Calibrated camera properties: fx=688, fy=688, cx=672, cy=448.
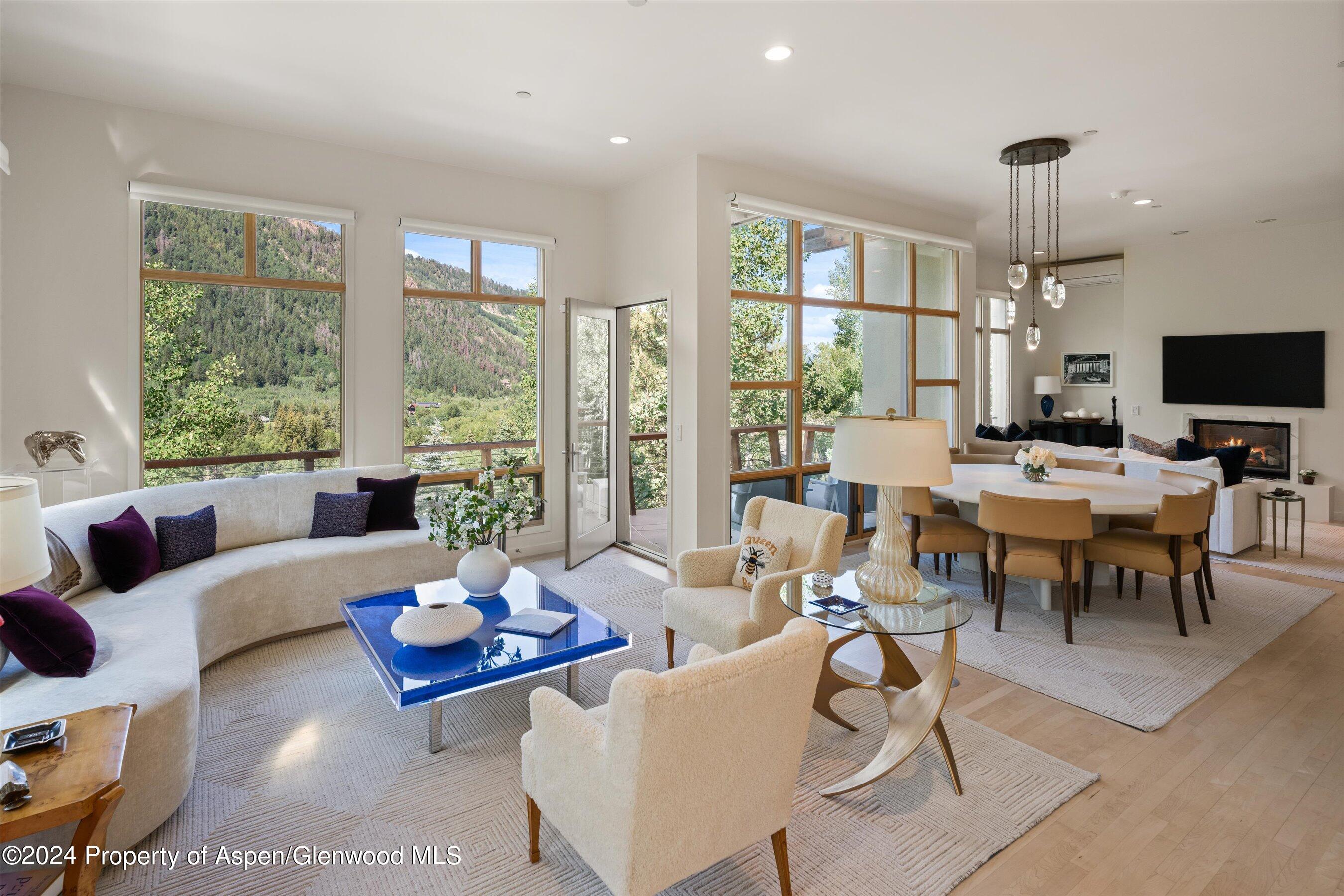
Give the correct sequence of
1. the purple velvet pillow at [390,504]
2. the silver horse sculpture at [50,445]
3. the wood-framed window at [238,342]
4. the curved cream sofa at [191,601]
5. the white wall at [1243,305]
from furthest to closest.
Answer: the white wall at [1243,305] → the purple velvet pillow at [390,504] → the wood-framed window at [238,342] → the silver horse sculpture at [50,445] → the curved cream sofa at [191,601]

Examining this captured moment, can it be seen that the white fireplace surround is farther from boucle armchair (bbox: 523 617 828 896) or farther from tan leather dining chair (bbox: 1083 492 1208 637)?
boucle armchair (bbox: 523 617 828 896)

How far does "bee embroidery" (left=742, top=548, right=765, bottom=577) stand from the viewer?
10.9ft

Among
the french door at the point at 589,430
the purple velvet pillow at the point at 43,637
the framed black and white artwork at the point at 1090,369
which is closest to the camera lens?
the purple velvet pillow at the point at 43,637

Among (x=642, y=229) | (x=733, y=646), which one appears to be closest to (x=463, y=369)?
(x=642, y=229)

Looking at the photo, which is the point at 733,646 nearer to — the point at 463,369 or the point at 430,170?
the point at 463,369

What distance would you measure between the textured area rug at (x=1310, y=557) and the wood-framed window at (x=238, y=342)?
23.8ft

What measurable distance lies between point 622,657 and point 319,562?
6.00 ft

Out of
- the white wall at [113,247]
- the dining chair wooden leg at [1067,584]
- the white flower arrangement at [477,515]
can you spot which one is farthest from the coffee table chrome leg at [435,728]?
the dining chair wooden leg at [1067,584]

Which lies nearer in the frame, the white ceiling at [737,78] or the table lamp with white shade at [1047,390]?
the white ceiling at [737,78]

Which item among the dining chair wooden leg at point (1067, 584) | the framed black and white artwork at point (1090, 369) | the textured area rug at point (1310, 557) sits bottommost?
the textured area rug at point (1310, 557)

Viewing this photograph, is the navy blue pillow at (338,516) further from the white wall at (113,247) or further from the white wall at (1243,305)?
the white wall at (1243,305)

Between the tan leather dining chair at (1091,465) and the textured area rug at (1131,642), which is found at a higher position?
the tan leather dining chair at (1091,465)

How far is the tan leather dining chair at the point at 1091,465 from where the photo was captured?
555 centimetres

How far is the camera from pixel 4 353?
12.9 feet
